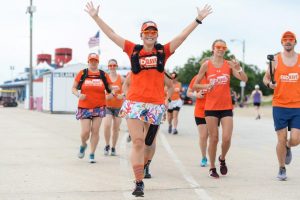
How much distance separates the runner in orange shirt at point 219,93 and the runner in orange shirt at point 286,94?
52 cm

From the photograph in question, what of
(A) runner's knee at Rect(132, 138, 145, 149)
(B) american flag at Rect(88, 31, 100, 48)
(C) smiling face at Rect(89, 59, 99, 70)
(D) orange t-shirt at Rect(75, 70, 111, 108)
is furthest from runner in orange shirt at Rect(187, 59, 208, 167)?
(B) american flag at Rect(88, 31, 100, 48)

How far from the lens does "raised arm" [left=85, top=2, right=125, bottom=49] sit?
6883 mm

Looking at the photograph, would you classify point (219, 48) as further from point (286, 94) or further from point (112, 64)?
point (112, 64)

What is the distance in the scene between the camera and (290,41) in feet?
26.3

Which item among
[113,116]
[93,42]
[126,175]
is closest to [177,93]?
[113,116]

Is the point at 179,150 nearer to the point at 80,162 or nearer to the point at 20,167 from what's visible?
the point at 80,162

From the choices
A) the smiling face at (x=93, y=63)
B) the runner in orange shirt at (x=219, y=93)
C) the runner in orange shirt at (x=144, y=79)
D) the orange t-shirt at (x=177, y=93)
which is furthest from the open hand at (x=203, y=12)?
the orange t-shirt at (x=177, y=93)

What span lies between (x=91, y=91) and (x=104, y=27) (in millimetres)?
3204

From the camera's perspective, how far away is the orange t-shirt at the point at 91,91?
9.97 meters

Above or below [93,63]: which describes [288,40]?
above

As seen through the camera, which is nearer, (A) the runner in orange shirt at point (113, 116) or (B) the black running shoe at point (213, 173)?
(B) the black running shoe at point (213, 173)

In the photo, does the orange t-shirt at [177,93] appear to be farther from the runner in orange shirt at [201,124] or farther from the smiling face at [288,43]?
the smiling face at [288,43]

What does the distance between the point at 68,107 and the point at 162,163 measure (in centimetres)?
2540

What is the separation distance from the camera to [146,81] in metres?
6.75
